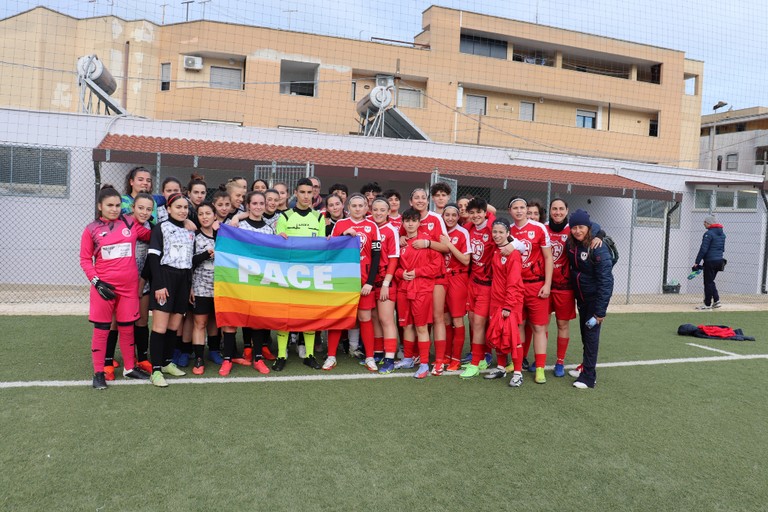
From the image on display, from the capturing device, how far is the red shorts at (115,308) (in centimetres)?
480

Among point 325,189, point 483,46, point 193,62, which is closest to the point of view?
point 325,189

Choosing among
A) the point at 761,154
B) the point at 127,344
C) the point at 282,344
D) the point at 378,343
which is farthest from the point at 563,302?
A: the point at 761,154

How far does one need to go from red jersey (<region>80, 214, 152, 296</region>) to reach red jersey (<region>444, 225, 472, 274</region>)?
300 cm

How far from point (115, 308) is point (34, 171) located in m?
8.82

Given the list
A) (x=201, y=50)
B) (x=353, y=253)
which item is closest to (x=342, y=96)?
(x=201, y=50)

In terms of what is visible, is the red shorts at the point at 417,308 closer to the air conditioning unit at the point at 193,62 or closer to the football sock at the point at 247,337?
the football sock at the point at 247,337

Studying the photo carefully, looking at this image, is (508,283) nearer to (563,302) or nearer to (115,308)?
(563,302)

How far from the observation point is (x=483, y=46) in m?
30.0

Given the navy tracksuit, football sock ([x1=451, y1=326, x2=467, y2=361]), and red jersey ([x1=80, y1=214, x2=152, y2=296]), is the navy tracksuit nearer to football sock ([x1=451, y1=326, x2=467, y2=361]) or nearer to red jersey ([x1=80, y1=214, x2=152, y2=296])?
football sock ([x1=451, y1=326, x2=467, y2=361])

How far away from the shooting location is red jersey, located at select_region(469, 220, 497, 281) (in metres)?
5.70

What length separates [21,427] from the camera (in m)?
3.79

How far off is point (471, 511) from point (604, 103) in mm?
32719

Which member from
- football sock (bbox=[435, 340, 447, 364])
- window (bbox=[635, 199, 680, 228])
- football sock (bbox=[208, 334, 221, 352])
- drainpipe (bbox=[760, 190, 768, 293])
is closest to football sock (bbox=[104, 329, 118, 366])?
football sock (bbox=[208, 334, 221, 352])

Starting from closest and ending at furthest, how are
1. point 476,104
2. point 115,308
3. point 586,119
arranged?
point 115,308 < point 476,104 < point 586,119
